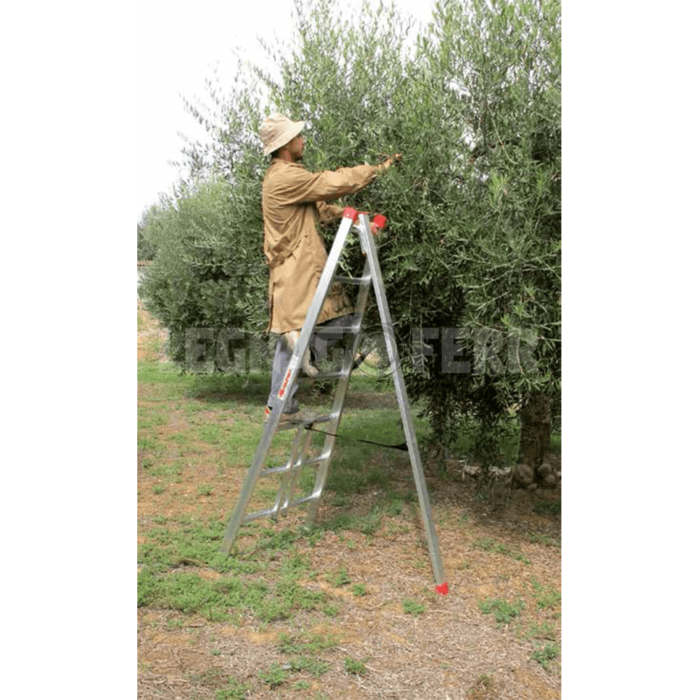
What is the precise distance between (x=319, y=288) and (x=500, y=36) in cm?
269

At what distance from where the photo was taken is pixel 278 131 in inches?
213

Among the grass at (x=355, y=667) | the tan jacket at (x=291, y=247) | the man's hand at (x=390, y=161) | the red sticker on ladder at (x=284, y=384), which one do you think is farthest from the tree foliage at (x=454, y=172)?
the grass at (x=355, y=667)

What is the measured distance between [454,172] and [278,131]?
60.5 inches

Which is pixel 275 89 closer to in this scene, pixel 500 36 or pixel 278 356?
pixel 500 36

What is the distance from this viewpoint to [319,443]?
10.1 metres

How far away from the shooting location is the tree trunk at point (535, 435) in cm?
730

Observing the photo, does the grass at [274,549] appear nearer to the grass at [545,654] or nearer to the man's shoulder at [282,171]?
the grass at [545,654]

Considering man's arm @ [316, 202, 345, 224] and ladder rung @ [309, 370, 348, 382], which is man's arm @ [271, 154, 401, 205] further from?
ladder rung @ [309, 370, 348, 382]

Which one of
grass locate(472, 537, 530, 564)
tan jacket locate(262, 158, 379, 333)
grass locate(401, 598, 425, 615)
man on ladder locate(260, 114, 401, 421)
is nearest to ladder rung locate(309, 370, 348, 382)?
man on ladder locate(260, 114, 401, 421)

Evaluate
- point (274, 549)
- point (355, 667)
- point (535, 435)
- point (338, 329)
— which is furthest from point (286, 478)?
point (535, 435)

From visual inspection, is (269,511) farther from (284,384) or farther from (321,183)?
(321,183)

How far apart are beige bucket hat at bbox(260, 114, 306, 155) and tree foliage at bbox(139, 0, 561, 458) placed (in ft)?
2.30

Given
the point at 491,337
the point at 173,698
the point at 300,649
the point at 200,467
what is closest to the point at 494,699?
the point at 300,649

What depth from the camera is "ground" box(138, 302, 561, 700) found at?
13.1 ft
